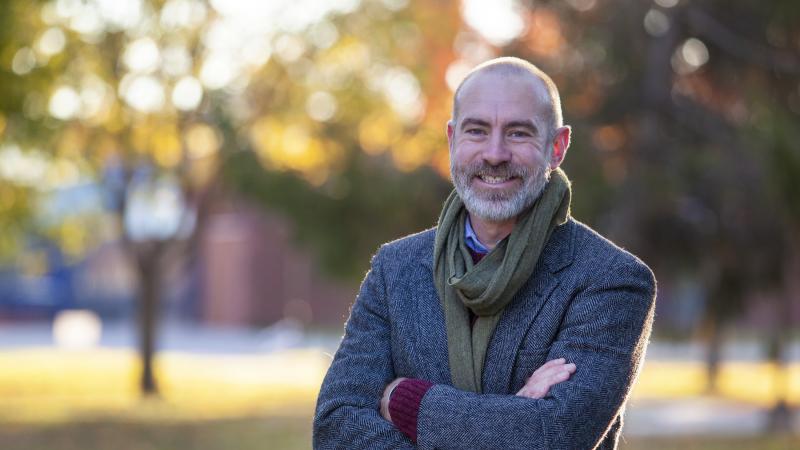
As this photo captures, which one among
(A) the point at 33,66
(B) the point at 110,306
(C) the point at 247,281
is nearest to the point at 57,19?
(A) the point at 33,66

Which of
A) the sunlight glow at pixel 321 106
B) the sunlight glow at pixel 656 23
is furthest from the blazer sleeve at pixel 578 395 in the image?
the sunlight glow at pixel 321 106

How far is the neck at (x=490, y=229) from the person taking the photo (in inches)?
127

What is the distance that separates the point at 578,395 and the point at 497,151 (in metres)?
0.62

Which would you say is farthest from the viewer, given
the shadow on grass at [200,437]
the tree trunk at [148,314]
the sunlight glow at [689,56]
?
the tree trunk at [148,314]

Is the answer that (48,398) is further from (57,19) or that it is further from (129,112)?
(57,19)

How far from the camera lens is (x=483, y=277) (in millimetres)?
3098

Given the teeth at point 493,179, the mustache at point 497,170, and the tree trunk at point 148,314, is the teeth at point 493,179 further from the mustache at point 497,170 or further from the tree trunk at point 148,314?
the tree trunk at point 148,314

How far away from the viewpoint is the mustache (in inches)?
125

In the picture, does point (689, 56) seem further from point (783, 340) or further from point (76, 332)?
point (76, 332)

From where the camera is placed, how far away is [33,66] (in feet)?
46.1

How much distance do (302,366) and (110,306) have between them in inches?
1060

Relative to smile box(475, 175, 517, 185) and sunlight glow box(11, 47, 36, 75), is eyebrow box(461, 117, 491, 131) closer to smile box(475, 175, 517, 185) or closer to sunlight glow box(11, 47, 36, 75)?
smile box(475, 175, 517, 185)

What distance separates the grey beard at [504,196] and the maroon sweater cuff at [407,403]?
447mm

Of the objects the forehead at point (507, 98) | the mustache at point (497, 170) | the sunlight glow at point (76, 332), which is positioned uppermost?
the sunlight glow at point (76, 332)
